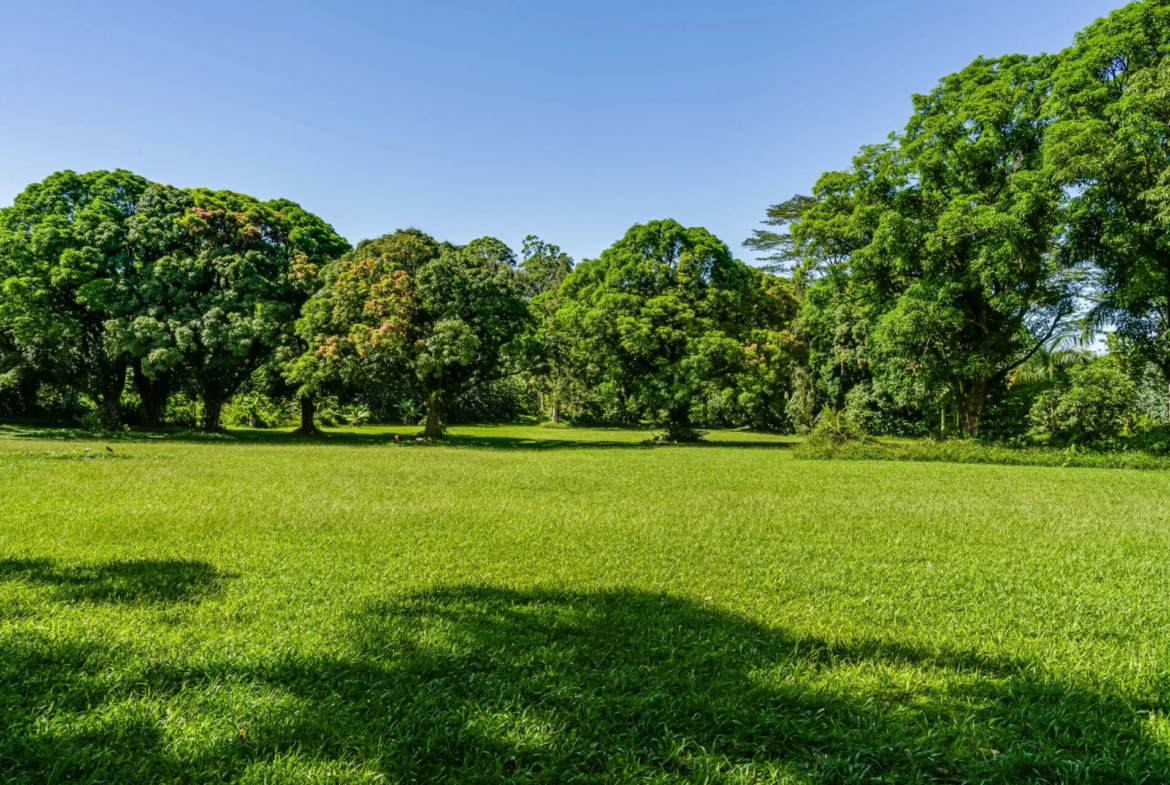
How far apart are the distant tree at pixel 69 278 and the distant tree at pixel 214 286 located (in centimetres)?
102

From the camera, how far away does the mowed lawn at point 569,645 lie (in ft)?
9.46

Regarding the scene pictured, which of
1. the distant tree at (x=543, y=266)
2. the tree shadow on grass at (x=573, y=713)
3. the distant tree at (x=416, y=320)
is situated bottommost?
the tree shadow on grass at (x=573, y=713)

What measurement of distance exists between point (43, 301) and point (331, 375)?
10.5 metres

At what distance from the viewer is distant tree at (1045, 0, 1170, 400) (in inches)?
647

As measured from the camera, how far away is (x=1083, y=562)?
21.9 ft

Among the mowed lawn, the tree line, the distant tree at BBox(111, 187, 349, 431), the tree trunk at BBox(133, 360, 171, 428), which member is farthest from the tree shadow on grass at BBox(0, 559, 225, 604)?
the tree trunk at BBox(133, 360, 171, 428)

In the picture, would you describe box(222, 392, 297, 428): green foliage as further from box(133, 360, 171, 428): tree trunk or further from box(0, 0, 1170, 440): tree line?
box(133, 360, 171, 428): tree trunk

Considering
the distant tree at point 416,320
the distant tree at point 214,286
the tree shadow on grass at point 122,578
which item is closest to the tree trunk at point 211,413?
the distant tree at point 214,286

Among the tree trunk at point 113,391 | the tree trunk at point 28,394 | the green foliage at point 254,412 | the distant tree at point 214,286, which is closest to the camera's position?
the distant tree at point 214,286

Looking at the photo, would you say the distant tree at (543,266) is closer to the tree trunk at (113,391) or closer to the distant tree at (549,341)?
the distant tree at (549,341)

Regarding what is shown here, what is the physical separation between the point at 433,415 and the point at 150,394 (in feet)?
40.6

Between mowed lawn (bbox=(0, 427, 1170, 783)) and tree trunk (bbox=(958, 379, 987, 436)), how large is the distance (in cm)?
1498

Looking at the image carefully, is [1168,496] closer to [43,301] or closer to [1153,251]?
[1153,251]

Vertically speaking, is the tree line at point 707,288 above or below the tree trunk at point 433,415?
above
